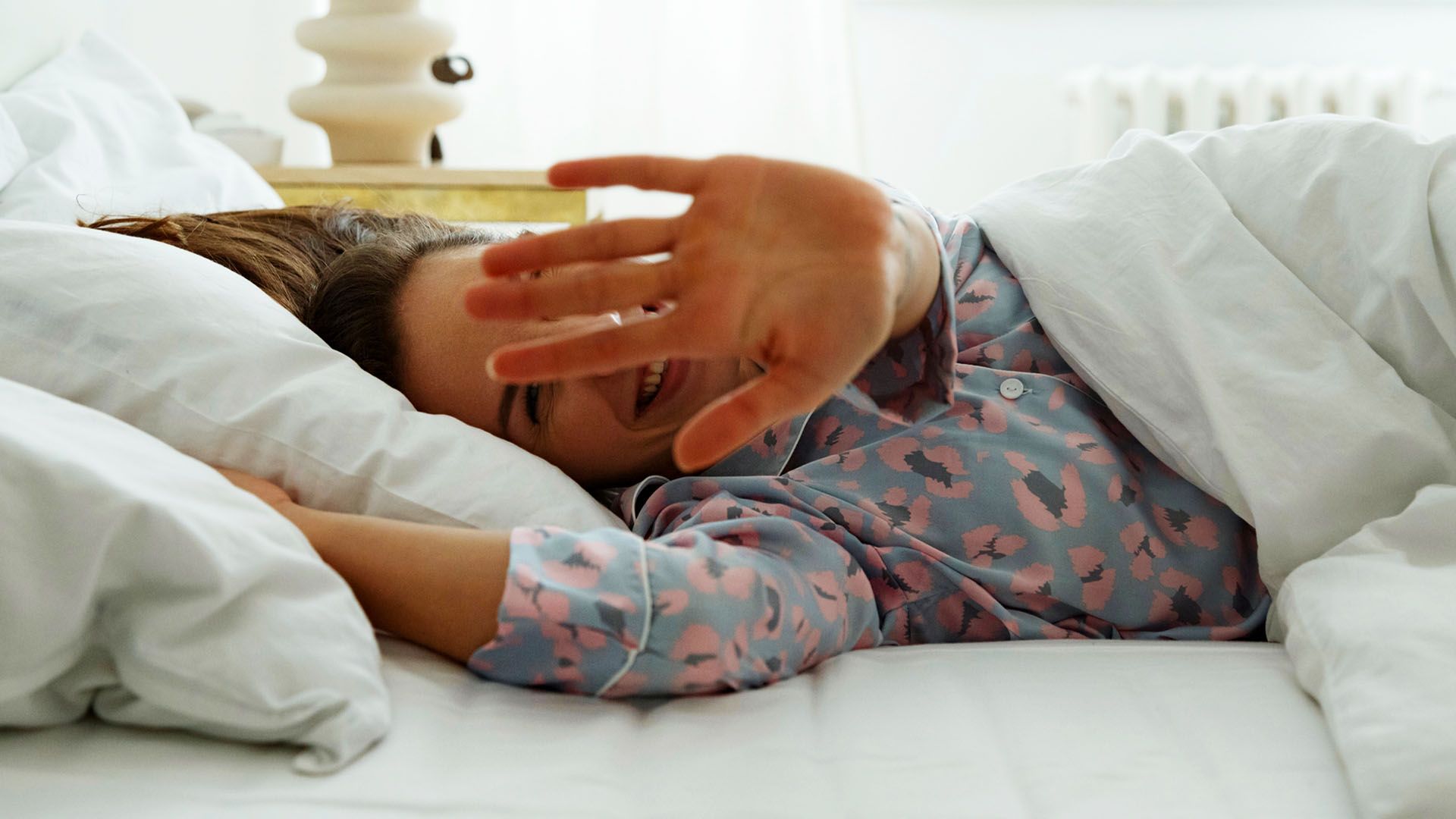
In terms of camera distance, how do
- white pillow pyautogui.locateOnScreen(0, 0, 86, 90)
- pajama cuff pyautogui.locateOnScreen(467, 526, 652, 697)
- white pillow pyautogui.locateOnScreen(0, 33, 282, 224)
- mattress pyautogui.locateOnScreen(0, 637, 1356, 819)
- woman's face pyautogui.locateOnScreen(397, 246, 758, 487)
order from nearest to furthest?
mattress pyautogui.locateOnScreen(0, 637, 1356, 819), pajama cuff pyautogui.locateOnScreen(467, 526, 652, 697), woman's face pyautogui.locateOnScreen(397, 246, 758, 487), white pillow pyautogui.locateOnScreen(0, 33, 282, 224), white pillow pyautogui.locateOnScreen(0, 0, 86, 90)

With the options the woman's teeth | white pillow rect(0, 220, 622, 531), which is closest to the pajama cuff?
white pillow rect(0, 220, 622, 531)

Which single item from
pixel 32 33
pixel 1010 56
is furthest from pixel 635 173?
pixel 1010 56

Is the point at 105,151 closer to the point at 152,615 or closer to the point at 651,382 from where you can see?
the point at 651,382

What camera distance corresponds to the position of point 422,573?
2.21ft

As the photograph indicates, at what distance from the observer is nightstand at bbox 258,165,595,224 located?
1795mm

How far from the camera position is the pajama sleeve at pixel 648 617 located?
646 mm

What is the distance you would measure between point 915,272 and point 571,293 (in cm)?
23

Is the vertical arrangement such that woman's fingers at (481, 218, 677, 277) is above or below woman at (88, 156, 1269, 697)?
above

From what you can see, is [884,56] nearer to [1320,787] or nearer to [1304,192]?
[1304,192]

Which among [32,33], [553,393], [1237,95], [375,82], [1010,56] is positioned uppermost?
[32,33]

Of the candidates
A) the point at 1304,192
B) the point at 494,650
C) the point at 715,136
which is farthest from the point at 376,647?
the point at 715,136

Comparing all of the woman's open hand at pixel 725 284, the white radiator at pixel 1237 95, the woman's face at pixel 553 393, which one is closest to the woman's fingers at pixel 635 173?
the woman's open hand at pixel 725 284

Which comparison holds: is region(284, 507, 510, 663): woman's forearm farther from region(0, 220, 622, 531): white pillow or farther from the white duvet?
the white duvet

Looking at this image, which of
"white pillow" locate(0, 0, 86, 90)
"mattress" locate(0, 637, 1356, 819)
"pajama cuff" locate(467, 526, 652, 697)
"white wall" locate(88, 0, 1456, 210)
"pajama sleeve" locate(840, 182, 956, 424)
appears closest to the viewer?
"mattress" locate(0, 637, 1356, 819)
